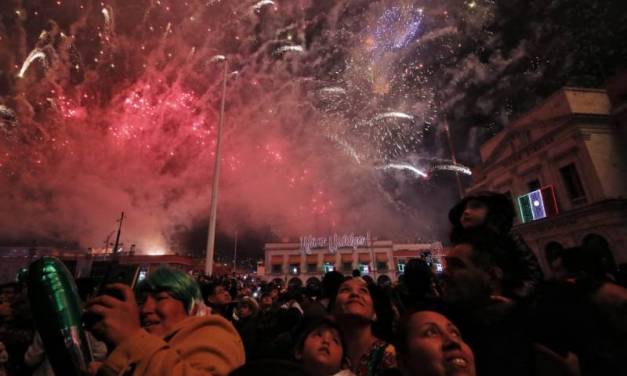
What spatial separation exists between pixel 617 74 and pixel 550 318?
3555 cm

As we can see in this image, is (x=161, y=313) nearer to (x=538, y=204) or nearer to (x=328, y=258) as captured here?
(x=538, y=204)

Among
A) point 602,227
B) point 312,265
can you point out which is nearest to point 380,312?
point 602,227

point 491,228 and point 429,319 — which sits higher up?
point 491,228

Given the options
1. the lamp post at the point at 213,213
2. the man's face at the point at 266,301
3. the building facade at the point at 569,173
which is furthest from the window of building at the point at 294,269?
the man's face at the point at 266,301

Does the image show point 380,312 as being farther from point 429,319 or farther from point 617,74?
point 617,74

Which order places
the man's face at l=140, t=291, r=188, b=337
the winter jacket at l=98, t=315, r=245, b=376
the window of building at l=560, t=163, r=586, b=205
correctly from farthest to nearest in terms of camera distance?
the window of building at l=560, t=163, r=586, b=205
the man's face at l=140, t=291, r=188, b=337
the winter jacket at l=98, t=315, r=245, b=376

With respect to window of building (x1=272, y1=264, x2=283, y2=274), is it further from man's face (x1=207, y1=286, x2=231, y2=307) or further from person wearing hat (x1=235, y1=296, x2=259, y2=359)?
man's face (x1=207, y1=286, x2=231, y2=307)

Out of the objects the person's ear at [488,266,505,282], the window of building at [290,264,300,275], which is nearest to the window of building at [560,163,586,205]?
the person's ear at [488,266,505,282]

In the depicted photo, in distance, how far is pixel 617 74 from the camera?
82.9 feet

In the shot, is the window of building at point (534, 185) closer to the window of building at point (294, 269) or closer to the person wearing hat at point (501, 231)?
the person wearing hat at point (501, 231)

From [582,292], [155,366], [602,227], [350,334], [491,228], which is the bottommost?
[350,334]

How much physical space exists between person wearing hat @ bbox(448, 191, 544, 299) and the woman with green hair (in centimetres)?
196

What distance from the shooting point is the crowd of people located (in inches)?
57.5

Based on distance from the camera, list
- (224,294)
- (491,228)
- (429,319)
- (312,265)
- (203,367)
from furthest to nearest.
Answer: (312,265)
(224,294)
(491,228)
(429,319)
(203,367)
